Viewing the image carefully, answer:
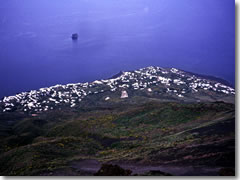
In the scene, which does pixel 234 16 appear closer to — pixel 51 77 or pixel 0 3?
pixel 0 3

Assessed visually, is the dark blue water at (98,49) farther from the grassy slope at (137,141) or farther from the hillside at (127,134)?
the grassy slope at (137,141)

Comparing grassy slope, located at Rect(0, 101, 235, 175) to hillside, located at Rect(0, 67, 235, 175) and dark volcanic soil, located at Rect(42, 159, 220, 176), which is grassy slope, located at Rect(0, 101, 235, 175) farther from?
dark volcanic soil, located at Rect(42, 159, 220, 176)

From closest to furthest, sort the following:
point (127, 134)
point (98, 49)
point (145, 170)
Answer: point (145, 170) < point (127, 134) < point (98, 49)

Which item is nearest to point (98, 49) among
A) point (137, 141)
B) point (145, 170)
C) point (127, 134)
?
point (127, 134)

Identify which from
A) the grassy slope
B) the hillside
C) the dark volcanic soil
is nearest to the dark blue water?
the hillside

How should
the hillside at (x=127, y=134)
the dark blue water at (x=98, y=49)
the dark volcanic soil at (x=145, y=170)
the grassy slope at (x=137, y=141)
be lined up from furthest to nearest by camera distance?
the dark blue water at (x=98, y=49) → the grassy slope at (x=137, y=141) → the hillside at (x=127, y=134) → the dark volcanic soil at (x=145, y=170)

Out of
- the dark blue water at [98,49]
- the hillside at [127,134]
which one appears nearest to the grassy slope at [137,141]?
the hillside at [127,134]

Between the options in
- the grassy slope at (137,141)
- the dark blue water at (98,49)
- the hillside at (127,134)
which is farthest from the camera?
the dark blue water at (98,49)

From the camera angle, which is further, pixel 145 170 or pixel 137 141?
pixel 137 141

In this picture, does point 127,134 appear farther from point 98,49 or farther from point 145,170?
→ point 98,49
